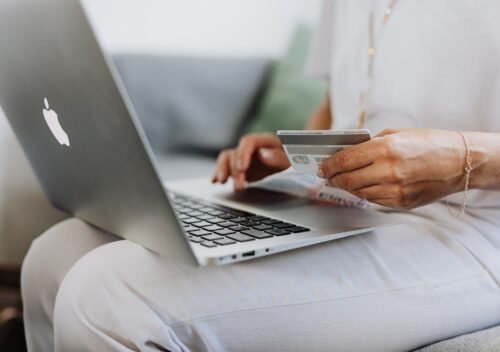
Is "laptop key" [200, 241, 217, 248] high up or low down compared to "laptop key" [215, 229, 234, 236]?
up

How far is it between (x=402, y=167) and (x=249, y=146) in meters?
0.36

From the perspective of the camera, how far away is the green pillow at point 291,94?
1.88 m

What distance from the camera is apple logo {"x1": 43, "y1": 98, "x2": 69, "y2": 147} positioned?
2.18ft

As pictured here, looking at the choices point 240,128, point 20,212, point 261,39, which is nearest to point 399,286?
point 20,212

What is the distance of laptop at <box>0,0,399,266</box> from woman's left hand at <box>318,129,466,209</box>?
0.20ft

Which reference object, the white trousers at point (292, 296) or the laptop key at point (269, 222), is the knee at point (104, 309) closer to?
the white trousers at point (292, 296)

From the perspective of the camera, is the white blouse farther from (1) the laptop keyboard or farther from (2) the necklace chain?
(1) the laptop keyboard

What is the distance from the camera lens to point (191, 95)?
1884mm

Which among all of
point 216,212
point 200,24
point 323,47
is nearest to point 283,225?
point 216,212

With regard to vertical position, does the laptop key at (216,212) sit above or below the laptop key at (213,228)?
below

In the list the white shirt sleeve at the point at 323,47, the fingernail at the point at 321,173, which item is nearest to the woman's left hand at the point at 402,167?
the fingernail at the point at 321,173

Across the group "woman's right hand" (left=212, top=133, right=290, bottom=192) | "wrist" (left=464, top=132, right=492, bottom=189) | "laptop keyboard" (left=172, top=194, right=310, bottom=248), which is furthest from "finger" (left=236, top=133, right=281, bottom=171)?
"wrist" (left=464, top=132, right=492, bottom=189)

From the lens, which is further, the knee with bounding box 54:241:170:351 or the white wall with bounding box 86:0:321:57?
the white wall with bounding box 86:0:321:57

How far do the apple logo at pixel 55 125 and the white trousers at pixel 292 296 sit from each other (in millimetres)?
132
